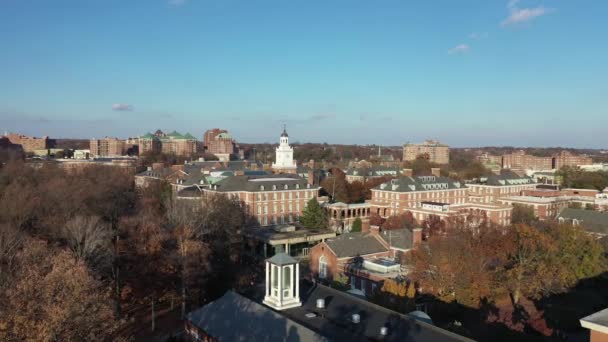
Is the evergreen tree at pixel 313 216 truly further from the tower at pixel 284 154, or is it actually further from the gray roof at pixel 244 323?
the tower at pixel 284 154

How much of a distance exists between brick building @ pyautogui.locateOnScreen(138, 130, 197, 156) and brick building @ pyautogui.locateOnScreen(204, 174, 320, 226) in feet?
353

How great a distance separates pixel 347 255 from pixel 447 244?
8341mm

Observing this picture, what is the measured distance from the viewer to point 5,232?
107ft

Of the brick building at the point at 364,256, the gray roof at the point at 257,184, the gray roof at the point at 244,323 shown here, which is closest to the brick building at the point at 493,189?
the gray roof at the point at 257,184

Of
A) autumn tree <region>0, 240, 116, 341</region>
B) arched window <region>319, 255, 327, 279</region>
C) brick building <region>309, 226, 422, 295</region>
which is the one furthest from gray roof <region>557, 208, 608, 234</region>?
autumn tree <region>0, 240, 116, 341</region>

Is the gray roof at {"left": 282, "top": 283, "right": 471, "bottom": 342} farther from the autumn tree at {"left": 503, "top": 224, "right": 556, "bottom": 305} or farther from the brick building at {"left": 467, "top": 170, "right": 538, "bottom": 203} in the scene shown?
the brick building at {"left": 467, "top": 170, "right": 538, "bottom": 203}

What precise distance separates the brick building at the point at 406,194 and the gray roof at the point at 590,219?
55.9ft

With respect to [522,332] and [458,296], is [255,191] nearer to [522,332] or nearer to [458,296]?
[458,296]

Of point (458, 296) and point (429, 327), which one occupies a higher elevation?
point (429, 327)

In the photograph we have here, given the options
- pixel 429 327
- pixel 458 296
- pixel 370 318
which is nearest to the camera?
pixel 429 327

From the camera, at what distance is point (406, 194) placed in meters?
66.1

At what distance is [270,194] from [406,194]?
58.0 ft

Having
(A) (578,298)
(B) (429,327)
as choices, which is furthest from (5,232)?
(A) (578,298)

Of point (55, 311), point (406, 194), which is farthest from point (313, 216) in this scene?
point (55, 311)
